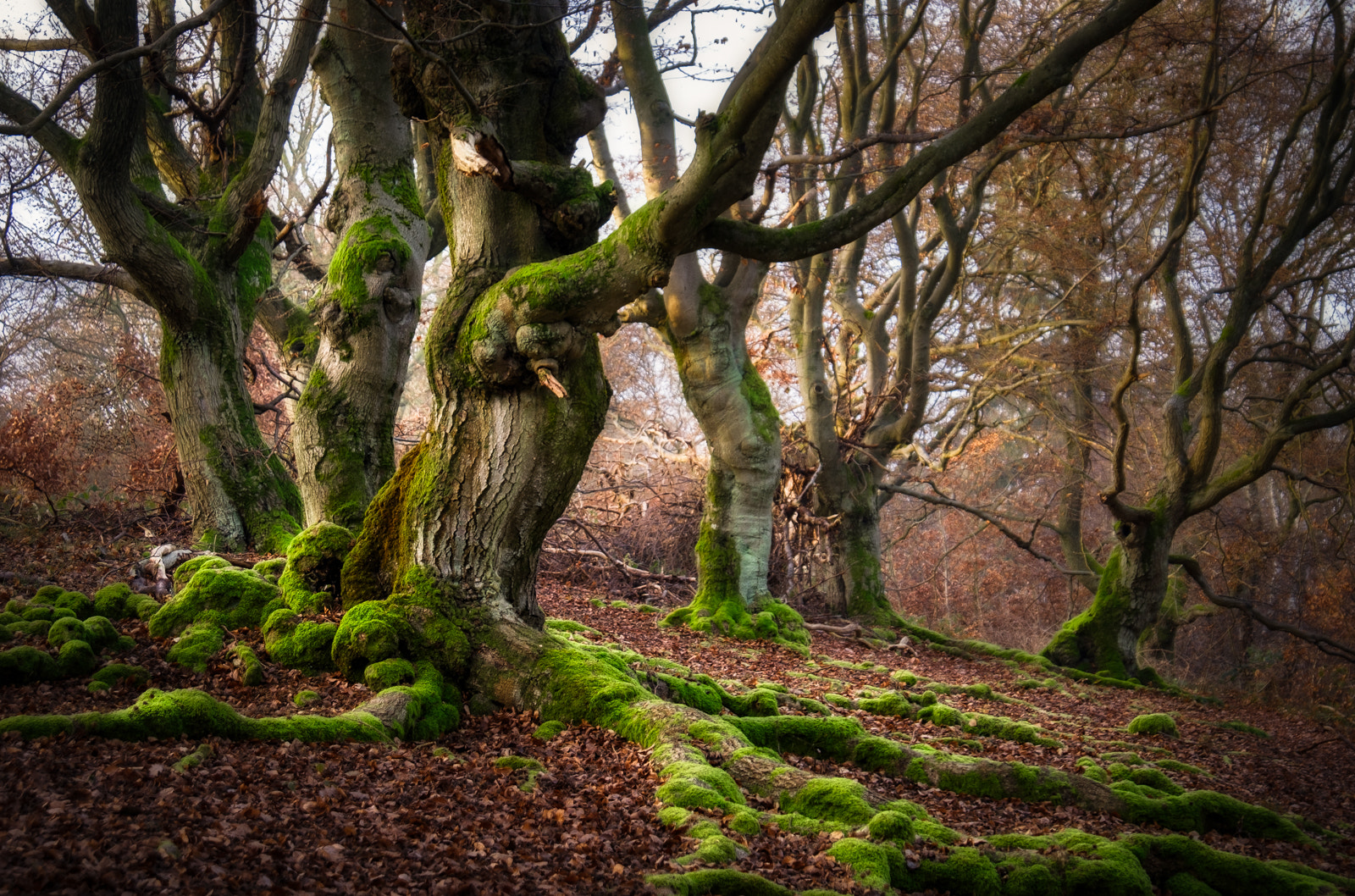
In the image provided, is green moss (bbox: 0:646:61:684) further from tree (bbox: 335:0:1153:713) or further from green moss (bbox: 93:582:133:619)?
tree (bbox: 335:0:1153:713)

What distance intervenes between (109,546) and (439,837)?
23.8 ft

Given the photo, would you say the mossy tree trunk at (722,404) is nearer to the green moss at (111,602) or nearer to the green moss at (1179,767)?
the green moss at (1179,767)

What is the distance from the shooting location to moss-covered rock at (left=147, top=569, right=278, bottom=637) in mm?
5484

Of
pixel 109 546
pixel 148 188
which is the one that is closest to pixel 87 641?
pixel 109 546

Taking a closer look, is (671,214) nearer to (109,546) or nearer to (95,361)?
(109,546)

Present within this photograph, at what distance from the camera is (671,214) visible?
502 centimetres

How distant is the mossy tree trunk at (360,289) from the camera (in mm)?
7160

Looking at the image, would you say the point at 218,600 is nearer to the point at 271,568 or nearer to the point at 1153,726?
the point at 271,568

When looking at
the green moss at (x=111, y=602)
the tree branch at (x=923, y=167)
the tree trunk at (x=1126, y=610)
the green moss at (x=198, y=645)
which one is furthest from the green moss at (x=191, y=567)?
the tree trunk at (x=1126, y=610)

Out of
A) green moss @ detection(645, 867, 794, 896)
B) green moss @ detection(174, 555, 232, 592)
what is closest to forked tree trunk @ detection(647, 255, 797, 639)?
green moss @ detection(174, 555, 232, 592)

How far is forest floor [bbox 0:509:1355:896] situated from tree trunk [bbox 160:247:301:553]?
1797 millimetres

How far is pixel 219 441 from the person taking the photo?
28.5ft

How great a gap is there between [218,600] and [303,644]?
39.5 inches

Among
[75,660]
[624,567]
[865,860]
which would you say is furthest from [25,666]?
[624,567]
